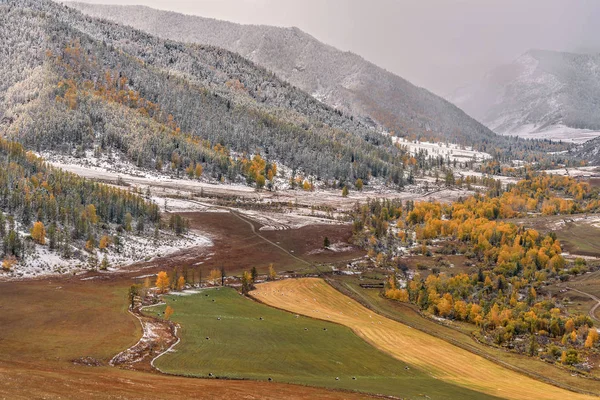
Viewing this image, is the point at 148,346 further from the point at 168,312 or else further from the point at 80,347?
the point at 168,312

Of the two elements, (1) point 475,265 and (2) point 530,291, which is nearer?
(2) point 530,291

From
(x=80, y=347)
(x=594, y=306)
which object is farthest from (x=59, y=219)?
(x=594, y=306)

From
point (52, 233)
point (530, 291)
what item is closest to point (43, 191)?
point (52, 233)

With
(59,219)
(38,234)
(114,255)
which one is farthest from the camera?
(59,219)

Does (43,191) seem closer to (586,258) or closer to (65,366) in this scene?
(65,366)

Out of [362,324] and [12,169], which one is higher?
[12,169]

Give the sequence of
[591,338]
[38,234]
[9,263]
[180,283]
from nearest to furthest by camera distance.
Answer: [591,338], [9,263], [180,283], [38,234]

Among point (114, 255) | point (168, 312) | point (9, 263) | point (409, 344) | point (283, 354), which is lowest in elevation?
point (409, 344)
